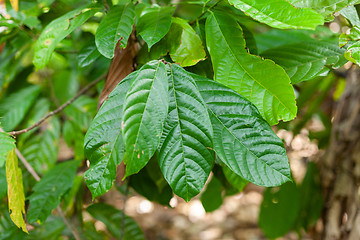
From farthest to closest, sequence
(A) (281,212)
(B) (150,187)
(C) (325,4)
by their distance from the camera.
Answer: (A) (281,212)
(B) (150,187)
(C) (325,4)

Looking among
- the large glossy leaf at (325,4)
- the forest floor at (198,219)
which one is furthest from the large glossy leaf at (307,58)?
the forest floor at (198,219)

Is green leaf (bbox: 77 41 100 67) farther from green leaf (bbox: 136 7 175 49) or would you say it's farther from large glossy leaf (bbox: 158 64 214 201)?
large glossy leaf (bbox: 158 64 214 201)

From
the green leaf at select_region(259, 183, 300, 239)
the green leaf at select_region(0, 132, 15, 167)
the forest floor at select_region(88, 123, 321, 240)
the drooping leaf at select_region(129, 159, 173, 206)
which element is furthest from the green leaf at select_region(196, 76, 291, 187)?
the forest floor at select_region(88, 123, 321, 240)

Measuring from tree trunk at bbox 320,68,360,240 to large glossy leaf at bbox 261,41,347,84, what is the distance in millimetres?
864

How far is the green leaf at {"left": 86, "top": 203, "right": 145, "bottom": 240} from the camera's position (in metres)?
1.09

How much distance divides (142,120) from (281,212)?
47.1 inches

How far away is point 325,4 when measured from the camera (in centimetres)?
61

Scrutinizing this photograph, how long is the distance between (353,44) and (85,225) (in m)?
1.01

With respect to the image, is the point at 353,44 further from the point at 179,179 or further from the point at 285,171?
the point at 179,179

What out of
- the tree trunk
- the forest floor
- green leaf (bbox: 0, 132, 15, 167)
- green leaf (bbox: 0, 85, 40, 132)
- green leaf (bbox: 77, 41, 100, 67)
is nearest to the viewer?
green leaf (bbox: 0, 132, 15, 167)

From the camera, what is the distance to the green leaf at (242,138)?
0.56 m

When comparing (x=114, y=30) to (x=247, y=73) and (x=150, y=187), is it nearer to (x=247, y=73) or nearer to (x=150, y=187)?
(x=247, y=73)

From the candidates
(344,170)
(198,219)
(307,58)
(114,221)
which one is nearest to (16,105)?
(114,221)

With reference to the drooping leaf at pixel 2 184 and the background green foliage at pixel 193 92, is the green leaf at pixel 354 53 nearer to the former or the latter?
the background green foliage at pixel 193 92
